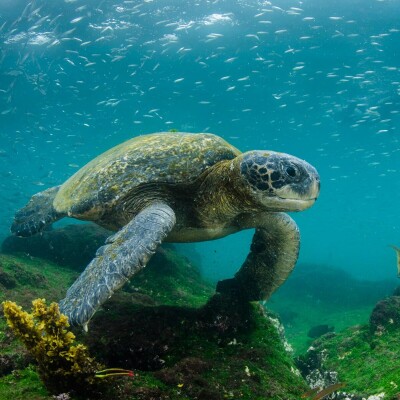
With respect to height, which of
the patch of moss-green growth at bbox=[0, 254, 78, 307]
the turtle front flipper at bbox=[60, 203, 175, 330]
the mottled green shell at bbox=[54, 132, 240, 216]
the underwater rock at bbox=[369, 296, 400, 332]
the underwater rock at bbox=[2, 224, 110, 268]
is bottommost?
the underwater rock at bbox=[2, 224, 110, 268]

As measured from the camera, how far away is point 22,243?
1015cm

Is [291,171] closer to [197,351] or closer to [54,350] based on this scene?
[197,351]

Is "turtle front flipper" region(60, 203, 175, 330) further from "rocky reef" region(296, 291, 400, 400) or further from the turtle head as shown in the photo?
"rocky reef" region(296, 291, 400, 400)

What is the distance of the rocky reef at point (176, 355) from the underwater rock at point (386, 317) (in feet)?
8.32

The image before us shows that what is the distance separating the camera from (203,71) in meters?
18.2

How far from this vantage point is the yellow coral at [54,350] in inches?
81.4

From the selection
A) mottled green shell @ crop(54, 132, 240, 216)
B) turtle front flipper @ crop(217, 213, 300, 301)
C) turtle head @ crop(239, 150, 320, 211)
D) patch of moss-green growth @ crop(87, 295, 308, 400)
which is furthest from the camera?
turtle front flipper @ crop(217, 213, 300, 301)

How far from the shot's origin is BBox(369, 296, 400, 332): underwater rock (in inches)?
211

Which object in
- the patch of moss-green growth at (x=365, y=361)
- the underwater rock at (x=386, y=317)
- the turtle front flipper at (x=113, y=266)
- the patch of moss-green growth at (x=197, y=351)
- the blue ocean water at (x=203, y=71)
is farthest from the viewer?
the blue ocean water at (x=203, y=71)

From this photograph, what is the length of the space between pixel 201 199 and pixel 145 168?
101cm

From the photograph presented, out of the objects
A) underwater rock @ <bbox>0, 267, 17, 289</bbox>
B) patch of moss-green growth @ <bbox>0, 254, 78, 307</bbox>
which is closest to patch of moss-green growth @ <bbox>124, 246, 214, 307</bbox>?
patch of moss-green growth @ <bbox>0, 254, 78, 307</bbox>

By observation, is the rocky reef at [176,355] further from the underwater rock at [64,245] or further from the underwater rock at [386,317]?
the underwater rock at [64,245]

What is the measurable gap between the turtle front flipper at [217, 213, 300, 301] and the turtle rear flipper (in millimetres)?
3513

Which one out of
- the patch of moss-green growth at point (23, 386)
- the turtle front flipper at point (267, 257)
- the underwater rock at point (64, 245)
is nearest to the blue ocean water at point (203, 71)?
the underwater rock at point (64, 245)
